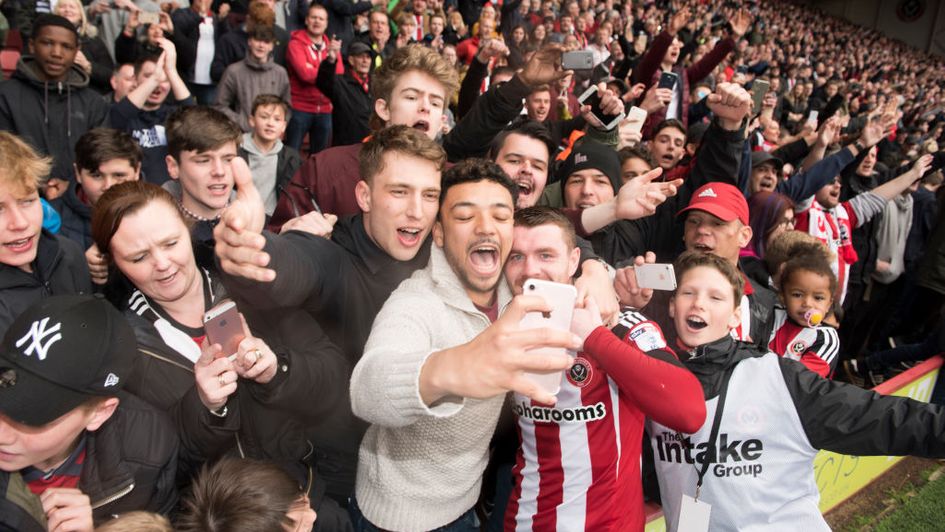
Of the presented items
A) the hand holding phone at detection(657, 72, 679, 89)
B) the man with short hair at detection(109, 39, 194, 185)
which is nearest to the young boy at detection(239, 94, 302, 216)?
the man with short hair at detection(109, 39, 194, 185)

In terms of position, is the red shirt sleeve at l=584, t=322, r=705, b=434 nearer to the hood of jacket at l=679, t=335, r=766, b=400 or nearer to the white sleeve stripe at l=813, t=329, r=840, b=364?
the hood of jacket at l=679, t=335, r=766, b=400

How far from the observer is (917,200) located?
22.6 feet

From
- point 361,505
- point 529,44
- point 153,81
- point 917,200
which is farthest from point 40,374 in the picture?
point 529,44

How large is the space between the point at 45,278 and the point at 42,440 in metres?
1.05

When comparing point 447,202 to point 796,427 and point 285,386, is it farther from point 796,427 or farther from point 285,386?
point 796,427

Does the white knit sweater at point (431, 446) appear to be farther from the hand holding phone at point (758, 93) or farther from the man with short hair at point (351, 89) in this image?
the man with short hair at point (351, 89)

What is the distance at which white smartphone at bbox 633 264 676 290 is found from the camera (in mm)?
2018

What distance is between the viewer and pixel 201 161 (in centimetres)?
311

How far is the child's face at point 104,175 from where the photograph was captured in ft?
10.2

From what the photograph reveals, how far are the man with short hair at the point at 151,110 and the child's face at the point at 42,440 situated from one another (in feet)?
9.61

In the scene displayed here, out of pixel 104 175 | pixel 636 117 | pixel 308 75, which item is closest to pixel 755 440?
pixel 636 117

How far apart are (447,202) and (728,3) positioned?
24.4m

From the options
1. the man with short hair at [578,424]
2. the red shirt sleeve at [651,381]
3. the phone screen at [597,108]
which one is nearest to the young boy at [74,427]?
the man with short hair at [578,424]

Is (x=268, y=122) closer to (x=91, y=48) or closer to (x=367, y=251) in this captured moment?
(x=91, y=48)
